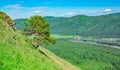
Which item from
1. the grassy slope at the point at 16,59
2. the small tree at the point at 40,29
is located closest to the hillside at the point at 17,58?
the grassy slope at the point at 16,59

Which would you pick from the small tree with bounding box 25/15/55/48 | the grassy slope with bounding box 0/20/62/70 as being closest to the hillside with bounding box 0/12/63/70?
the grassy slope with bounding box 0/20/62/70

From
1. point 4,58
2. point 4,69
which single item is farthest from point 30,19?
point 4,69

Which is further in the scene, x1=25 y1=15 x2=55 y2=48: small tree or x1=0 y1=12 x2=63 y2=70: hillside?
x1=25 y1=15 x2=55 y2=48: small tree

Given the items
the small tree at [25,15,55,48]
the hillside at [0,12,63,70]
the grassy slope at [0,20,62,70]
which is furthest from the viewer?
the small tree at [25,15,55,48]

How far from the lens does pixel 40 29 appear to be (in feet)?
207

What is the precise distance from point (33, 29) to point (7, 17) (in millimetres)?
12150

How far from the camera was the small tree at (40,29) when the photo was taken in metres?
62.5

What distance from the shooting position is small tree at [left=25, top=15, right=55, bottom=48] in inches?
2459

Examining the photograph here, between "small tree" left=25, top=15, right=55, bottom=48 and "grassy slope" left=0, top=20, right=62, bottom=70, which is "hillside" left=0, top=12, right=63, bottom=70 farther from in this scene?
"small tree" left=25, top=15, right=55, bottom=48

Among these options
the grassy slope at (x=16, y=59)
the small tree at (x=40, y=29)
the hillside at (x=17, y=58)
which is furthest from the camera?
the small tree at (x=40, y=29)

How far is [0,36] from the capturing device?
4328 centimetres

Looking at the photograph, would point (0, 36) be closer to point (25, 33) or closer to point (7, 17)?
point (25, 33)

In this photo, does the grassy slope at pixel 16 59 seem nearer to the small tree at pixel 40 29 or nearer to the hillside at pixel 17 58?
the hillside at pixel 17 58

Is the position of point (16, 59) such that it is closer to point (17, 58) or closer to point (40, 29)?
point (17, 58)
